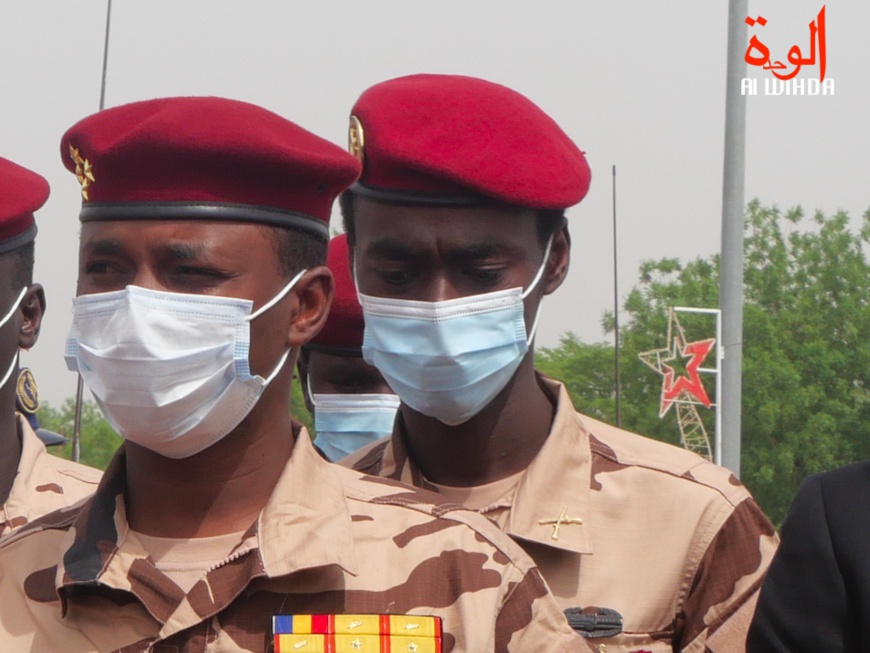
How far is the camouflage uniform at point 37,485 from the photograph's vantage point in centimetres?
464

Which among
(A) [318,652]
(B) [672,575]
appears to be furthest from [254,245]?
(B) [672,575]

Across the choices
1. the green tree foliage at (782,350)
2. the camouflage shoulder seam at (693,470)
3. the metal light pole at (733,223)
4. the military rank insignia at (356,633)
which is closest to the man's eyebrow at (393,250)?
the camouflage shoulder seam at (693,470)

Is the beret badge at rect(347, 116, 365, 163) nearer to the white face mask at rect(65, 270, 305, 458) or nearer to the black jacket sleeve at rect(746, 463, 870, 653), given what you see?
the white face mask at rect(65, 270, 305, 458)

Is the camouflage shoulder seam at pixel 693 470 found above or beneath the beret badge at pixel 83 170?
beneath

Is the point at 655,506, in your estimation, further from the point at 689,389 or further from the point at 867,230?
the point at 867,230

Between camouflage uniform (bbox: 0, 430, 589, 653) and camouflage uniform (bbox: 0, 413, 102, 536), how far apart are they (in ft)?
5.61

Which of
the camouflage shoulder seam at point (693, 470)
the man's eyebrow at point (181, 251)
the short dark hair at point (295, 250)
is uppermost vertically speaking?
the man's eyebrow at point (181, 251)

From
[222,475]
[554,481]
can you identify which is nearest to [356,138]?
[554,481]

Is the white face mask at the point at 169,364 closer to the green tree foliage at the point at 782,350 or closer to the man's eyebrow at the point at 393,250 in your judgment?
the man's eyebrow at the point at 393,250

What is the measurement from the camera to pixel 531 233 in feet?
13.3

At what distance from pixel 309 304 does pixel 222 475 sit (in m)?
0.38

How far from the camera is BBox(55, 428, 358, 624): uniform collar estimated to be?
2.78m

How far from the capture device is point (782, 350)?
45094 millimetres

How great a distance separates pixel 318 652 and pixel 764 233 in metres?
44.9
